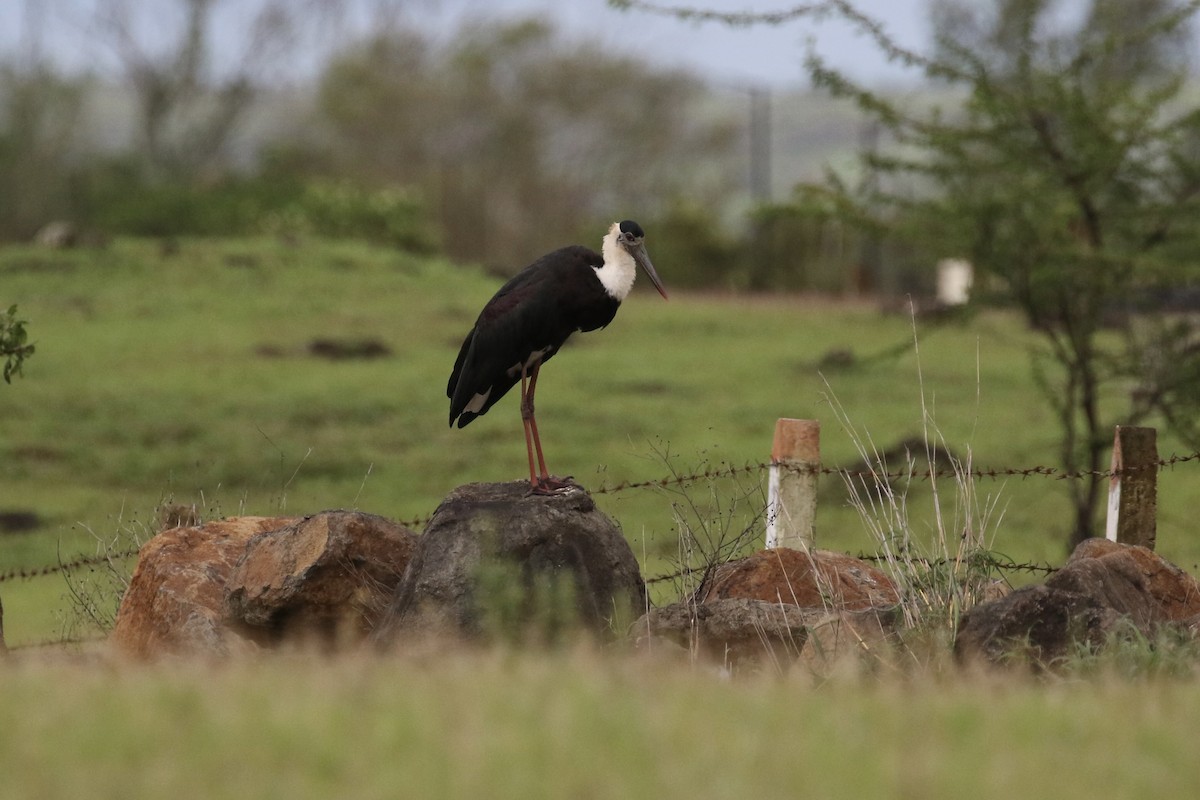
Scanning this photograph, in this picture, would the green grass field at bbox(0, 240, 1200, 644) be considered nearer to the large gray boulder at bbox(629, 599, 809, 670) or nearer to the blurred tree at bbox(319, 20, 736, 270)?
the large gray boulder at bbox(629, 599, 809, 670)

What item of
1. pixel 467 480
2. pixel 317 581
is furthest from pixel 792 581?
pixel 467 480

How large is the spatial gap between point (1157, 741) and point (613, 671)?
1813 mm

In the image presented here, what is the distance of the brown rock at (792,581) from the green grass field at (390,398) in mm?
3836

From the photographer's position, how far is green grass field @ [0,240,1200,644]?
18.8 meters

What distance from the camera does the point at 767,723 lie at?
207 inches

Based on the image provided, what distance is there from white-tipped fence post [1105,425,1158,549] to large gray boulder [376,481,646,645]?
8.87ft

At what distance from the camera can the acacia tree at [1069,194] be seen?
1570cm

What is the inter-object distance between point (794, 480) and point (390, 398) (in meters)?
15.6

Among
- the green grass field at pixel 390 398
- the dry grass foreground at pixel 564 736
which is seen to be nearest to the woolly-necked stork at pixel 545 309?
the green grass field at pixel 390 398

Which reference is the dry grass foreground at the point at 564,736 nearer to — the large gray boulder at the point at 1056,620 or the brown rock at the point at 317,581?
the large gray boulder at the point at 1056,620

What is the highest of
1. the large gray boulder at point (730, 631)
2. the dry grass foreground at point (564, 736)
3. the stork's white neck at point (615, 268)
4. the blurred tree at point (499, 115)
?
the blurred tree at point (499, 115)

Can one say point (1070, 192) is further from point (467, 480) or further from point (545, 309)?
point (545, 309)

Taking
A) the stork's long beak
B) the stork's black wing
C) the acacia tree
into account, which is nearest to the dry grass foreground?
the stork's black wing

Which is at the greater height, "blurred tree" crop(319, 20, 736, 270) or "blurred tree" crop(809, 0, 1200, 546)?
"blurred tree" crop(319, 20, 736, 270)
